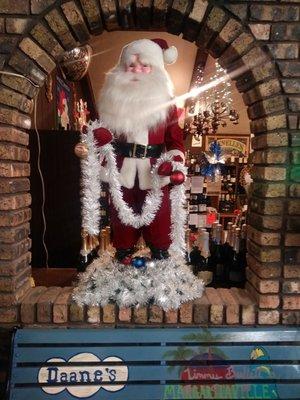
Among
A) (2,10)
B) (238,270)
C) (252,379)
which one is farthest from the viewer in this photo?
(238,270)

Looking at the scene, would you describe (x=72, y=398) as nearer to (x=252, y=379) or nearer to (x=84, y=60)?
(x=252, y=379)

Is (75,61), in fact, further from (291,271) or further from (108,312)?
(291,271)

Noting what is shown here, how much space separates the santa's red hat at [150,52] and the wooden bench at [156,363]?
50.5 inches

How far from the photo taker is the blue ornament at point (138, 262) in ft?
5.24

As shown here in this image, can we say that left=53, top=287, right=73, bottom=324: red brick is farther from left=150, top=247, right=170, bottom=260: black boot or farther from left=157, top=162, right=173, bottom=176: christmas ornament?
left=157, top=162, right=173, bottom=176: christmas ornament

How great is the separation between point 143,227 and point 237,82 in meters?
0.82

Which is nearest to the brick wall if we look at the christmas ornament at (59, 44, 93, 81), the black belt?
the black belt

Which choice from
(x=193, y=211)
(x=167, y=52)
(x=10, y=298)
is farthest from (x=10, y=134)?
(x=193, y=211)

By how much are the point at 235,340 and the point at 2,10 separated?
1.78 meters

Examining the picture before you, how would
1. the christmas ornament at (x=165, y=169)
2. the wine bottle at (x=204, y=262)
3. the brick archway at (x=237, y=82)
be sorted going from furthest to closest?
1. the wine bottle at (x=204, y=262)
2. the christmas ornament at (x=165, y=169)
3. the brick archway at (x=237, y=82)

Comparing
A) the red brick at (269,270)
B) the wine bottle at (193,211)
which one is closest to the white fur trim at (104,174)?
the red brick at (269,270)

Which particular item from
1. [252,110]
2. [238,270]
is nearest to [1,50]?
[252,110]

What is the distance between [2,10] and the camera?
4.61ft

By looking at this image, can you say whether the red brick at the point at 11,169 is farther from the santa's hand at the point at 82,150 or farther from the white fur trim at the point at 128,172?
the white fur trim at the point at 128,172
